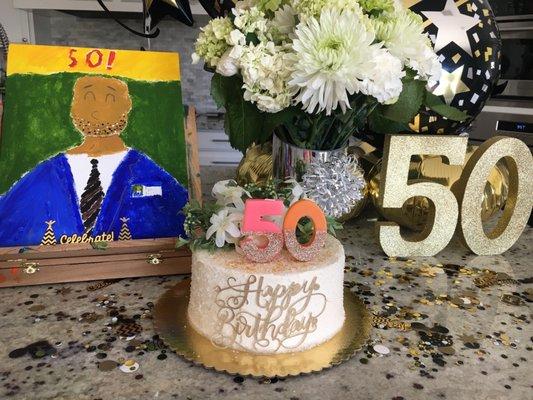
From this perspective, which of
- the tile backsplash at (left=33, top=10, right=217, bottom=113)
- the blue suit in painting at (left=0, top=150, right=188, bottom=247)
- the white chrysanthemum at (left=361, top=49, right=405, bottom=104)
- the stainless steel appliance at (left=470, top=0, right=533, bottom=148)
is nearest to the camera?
the white chrysanthemum at (left=361, top=49, right=405, bottom=104)

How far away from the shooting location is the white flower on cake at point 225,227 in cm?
70

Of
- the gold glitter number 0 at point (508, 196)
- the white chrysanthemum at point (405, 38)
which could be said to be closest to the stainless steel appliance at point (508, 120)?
the gold glitter number 0 at point (508, 196)

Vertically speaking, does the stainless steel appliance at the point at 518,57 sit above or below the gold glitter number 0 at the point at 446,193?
above

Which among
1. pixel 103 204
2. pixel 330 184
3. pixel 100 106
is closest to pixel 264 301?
pixel 330 184

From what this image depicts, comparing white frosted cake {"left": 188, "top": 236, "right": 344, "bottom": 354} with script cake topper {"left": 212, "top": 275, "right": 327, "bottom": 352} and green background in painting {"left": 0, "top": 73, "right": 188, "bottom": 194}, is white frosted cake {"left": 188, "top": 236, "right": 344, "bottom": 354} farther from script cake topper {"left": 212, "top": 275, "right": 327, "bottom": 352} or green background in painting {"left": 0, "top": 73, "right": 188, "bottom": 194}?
green background in painting {"left": 0, "top": 73, "right": 188, "bottom": 194}

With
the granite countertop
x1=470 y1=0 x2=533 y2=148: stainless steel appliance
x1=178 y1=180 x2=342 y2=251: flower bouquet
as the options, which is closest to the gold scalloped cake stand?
the granite countertop

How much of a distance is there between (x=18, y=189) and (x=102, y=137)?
0.58ft

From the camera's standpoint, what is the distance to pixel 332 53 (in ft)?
2.11

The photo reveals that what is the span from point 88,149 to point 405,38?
0.60 metres

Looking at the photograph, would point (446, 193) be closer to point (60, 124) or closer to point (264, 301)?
point (264, 301)

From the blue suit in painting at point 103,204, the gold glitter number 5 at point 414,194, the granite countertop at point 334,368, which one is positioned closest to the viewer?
the granite countertop at point 334,368

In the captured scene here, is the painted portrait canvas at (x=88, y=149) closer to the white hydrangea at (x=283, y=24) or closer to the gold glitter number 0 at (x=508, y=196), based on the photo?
the white hydrangea at (x=283, y=24)

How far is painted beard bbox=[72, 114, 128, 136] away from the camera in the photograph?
35.1 inches

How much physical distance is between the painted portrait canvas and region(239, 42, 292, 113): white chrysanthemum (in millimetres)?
264
